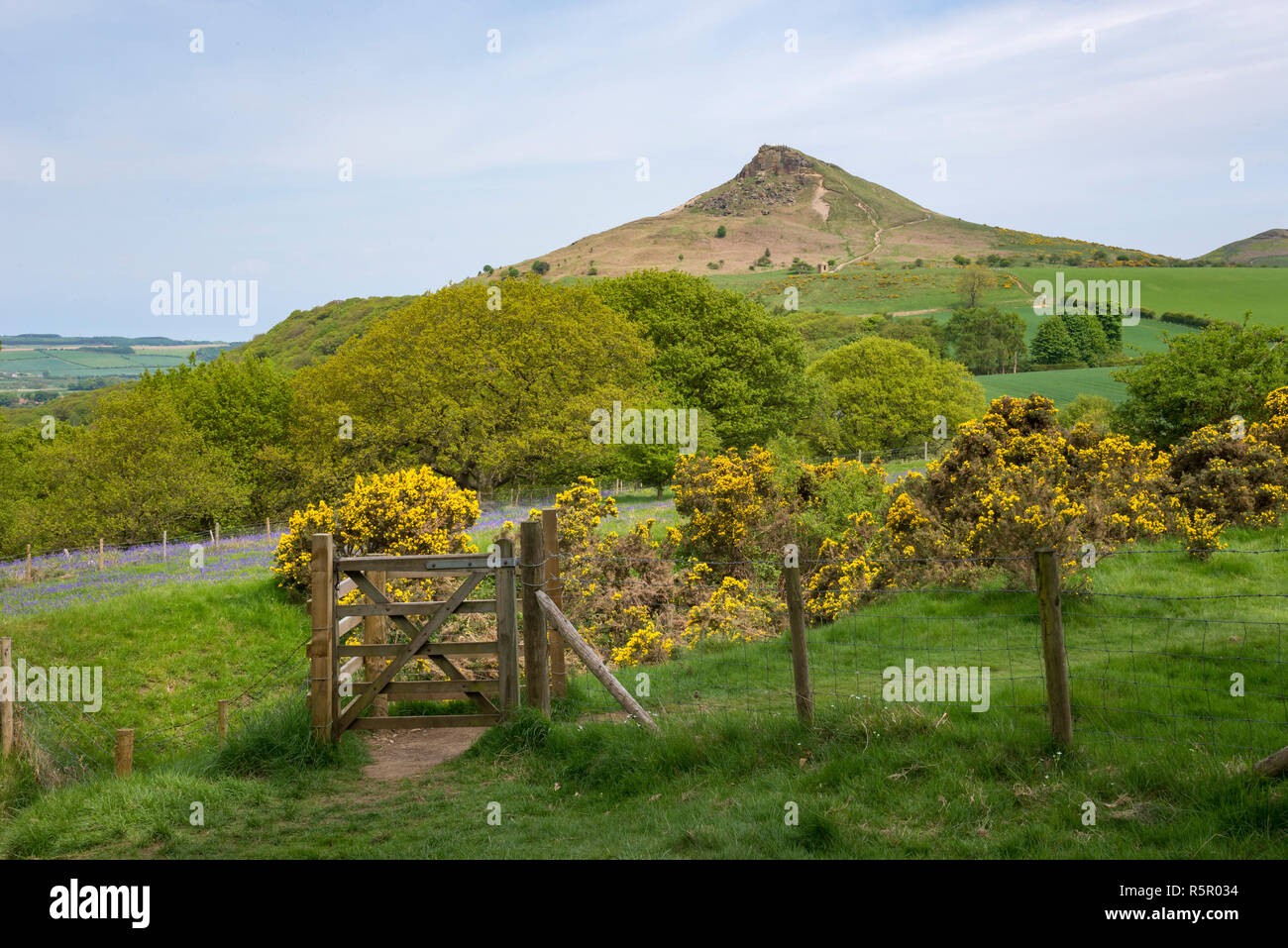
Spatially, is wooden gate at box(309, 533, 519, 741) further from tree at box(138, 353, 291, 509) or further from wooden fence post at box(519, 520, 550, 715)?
tree at box(138, 353, 291, 509)

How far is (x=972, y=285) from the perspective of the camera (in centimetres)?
15262

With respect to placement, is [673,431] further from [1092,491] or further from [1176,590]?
[1176,590]

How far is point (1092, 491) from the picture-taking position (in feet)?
54.3

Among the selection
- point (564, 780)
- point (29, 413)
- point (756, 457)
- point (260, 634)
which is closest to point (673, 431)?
point (756, 457)

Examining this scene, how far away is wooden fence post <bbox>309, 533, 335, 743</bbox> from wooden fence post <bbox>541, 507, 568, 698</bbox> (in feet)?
6.89

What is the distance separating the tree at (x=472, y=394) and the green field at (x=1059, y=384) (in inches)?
2038

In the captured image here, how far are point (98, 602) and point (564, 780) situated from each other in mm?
18199

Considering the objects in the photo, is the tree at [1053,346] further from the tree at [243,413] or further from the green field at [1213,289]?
the tree at [243,413]

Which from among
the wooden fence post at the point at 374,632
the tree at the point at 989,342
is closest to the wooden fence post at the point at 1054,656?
the wooden fence post at the point at 374,632

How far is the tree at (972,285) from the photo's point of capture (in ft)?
486

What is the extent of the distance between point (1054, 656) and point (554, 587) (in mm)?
4809

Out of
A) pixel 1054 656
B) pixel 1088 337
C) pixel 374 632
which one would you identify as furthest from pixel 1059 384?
pixel 1054 656

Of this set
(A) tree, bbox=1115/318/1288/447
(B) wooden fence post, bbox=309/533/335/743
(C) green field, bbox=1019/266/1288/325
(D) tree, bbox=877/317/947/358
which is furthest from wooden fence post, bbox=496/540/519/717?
(C) green field, bbox=1019/266/1288/325

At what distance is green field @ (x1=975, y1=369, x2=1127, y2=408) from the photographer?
277ft
